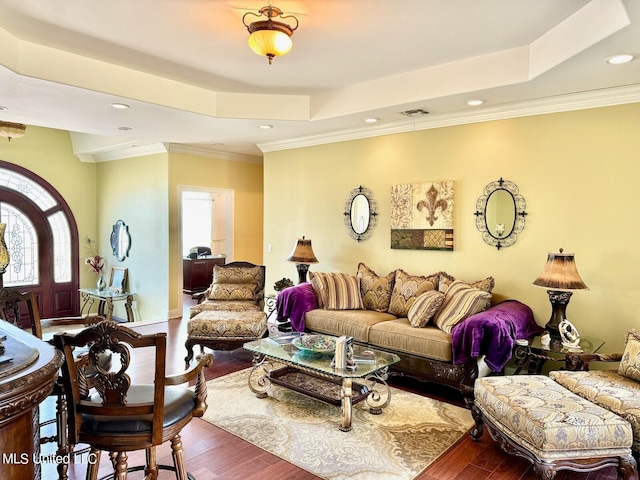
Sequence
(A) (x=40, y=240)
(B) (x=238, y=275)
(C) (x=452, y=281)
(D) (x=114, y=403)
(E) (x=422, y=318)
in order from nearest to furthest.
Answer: (D) (x=114, y=403) < (E) (x=422, y=318) < (C) (x=452, y=281) < (B) (x=238, y=275) < (A) (x=40, y=240)

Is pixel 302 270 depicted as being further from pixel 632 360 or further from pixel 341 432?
pixel 632 360

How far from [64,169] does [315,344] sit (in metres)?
6.45

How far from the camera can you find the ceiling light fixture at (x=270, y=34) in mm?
2748

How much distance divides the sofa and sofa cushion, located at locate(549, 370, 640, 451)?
1.94ft

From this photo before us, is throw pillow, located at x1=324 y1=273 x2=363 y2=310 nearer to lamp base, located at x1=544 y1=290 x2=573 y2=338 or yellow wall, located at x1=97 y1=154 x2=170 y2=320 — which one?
lamp base, located at x1=544 y1=290 x2=573 y2=338

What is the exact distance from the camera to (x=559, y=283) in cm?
350

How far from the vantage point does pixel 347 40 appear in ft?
10.8

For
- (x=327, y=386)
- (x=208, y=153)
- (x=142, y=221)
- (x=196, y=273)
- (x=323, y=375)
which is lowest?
(x=327, y=386)

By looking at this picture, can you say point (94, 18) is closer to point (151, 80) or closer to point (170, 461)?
point (151, 80)

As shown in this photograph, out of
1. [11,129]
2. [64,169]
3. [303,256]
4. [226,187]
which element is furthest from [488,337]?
[64,169]

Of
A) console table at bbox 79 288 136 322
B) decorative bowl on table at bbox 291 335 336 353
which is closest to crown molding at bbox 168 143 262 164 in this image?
console table at bbox 79 288 136 322

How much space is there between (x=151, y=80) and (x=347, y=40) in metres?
2.05

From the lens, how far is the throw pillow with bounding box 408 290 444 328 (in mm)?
4043

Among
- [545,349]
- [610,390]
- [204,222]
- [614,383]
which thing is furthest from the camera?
[204,222]
